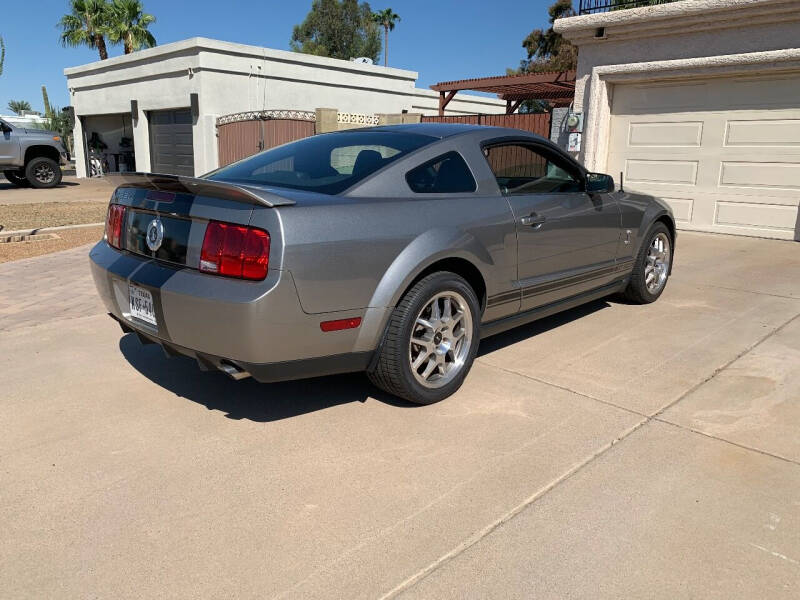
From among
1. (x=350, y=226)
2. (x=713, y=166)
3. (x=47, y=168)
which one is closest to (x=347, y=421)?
(x=350, y=226)

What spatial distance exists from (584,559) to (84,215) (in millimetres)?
12098

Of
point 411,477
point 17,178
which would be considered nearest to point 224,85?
point 17,178

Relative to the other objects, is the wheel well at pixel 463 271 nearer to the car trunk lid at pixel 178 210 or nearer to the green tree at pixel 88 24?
the car trunk lid at pixel 178 210

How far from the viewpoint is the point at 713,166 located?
1012 centimetres

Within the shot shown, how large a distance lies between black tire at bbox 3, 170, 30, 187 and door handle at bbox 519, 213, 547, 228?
18.4 meters

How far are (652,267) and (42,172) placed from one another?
58.8ft

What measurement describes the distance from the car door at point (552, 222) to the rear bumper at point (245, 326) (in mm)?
1412

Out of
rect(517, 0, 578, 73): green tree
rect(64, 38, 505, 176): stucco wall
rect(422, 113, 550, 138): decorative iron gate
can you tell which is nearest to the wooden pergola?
rect(422, 113, 550, 138): decorative iron gate

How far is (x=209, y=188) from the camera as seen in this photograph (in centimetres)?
306

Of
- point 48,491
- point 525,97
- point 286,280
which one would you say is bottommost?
point 48,491

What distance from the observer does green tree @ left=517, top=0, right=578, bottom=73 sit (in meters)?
36.2

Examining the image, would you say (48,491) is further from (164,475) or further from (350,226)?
(350,226)

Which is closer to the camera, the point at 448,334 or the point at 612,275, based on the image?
the point at 448,334

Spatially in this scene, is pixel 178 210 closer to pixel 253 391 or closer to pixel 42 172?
pixel 253 391
